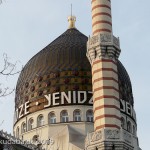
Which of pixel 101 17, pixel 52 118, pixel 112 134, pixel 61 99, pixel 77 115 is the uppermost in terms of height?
pixel 101 17

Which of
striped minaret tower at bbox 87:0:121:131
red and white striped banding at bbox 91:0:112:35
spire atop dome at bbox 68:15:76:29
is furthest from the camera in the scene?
spire atop dome at bbox 68:15:76:29

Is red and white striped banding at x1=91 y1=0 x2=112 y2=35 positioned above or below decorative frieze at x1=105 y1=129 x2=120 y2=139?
above

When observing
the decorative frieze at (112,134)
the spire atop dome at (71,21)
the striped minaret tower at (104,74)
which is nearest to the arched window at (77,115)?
the striped minaret tower at (104,74)

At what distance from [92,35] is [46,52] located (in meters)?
10.8

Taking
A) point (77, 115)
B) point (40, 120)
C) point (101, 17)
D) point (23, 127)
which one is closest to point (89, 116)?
point (77, 115)

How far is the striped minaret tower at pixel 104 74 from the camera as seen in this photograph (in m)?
24.9

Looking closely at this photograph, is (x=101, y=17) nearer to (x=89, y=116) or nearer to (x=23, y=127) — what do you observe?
(x=89, y=116)

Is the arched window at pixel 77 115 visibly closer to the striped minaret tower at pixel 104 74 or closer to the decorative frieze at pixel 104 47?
the striped minaret tower at pixel 104 74

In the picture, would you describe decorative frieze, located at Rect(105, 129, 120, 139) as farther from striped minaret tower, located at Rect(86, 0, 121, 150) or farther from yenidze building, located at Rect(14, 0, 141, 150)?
yenidze building, located at Rect(14, 0, 141, 150)

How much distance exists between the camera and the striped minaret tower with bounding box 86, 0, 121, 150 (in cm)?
2488

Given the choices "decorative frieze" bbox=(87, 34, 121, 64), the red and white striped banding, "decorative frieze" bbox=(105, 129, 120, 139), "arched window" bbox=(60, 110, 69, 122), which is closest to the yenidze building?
"arched window" bbox=(60, 110, 69, 122)

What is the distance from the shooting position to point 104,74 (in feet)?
85.0

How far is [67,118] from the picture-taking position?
34.7 metres

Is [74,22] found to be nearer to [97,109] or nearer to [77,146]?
[77,146]
